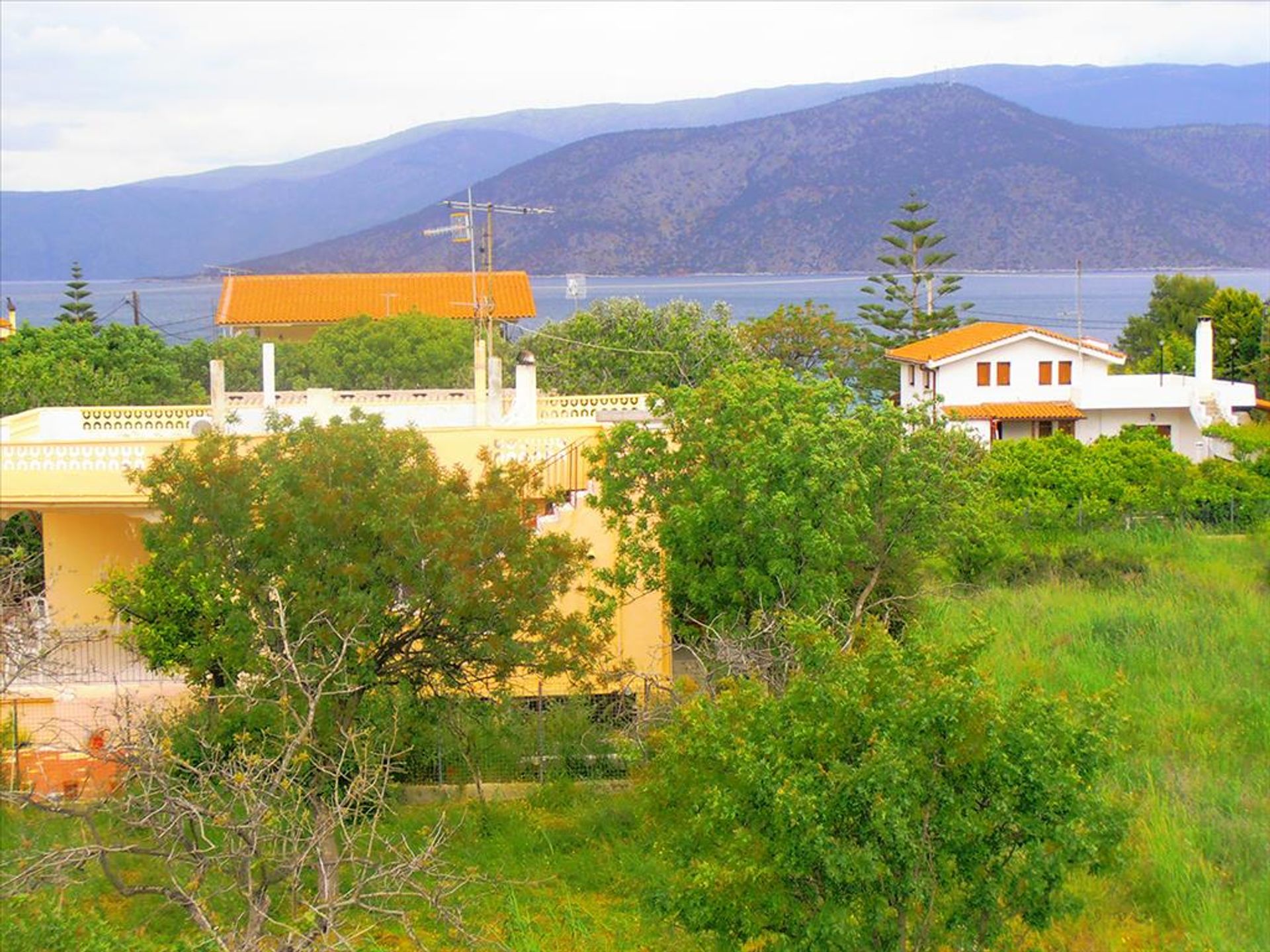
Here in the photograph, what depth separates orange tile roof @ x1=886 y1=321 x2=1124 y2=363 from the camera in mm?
43219

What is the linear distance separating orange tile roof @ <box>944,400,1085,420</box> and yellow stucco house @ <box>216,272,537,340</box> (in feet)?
77.4

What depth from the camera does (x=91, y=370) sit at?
107 feet

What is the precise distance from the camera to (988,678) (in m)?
11.4

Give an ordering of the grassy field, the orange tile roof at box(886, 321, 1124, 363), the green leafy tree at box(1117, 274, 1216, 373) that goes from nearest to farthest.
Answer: the grassy field < the orange tile roof at box(886, 321, 1124, 363) < the green leafy tree at box(1117, 274, 1216, 373)

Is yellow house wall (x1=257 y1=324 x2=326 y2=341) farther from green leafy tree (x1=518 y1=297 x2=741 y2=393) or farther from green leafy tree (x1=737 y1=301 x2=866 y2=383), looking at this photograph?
green leafy tree (x1=518 y1=297 x2=741 y2=393)

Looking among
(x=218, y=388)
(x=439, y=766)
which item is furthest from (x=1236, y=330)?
(x=439, y=766)

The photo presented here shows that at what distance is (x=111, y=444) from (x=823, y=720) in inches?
471

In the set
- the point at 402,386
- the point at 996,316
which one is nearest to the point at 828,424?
the point at 402,386

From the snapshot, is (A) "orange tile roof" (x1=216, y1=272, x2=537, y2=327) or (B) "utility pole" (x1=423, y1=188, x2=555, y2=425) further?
(A) "orange tile roof" (x1=216, y1=272, x2=537, y2=327)

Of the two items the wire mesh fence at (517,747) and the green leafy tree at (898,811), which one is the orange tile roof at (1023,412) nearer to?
the wire mesh fence at (517,747)

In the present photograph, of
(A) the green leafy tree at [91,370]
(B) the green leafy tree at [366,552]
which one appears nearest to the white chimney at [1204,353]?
(A) the green leafy tree at [91,370]

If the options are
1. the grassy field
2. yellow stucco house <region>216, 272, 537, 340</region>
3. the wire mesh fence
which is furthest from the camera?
yellow stucco house <region>216, 272, 537, 340</region>

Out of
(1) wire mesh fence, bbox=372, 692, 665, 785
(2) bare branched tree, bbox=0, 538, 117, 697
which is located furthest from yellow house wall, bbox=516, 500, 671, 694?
(2) bare branched tree, bbox=0, 538, 117, 697

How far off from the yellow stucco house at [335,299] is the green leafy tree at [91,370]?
871 inches
